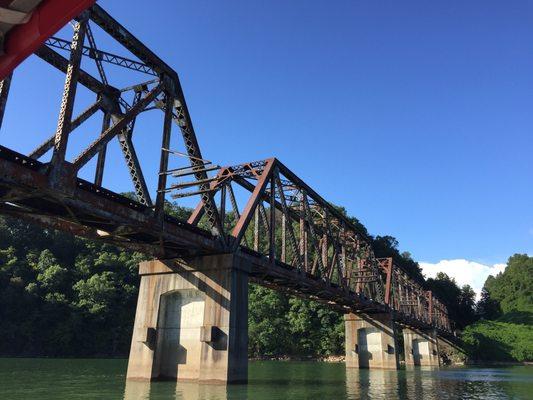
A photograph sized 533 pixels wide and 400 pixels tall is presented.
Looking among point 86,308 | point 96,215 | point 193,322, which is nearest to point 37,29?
point 96,215

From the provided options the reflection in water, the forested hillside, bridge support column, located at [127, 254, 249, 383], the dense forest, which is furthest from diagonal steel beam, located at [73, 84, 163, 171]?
the forested hillside

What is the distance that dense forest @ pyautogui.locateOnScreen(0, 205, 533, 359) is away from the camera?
76062mm

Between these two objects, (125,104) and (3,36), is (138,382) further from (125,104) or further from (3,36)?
(3,36)

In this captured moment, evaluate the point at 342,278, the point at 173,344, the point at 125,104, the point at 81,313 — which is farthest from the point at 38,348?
the point at 125,104

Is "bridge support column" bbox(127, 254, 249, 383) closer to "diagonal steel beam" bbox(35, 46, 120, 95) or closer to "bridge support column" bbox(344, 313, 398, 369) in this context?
"diagonal steel beam" bbox(35, 46, 120, 95)

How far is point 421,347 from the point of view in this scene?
84.6 m

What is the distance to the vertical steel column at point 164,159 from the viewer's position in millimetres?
20934

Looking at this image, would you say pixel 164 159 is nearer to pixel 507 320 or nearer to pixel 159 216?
pixel 159 216

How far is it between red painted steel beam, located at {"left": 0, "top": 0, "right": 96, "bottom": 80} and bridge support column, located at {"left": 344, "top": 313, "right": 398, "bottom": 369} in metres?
56.5

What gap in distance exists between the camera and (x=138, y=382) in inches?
982

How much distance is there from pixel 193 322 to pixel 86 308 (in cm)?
5945

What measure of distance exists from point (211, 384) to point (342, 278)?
25081mm

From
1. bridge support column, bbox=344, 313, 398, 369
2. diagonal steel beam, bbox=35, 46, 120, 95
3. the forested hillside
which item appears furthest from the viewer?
the forested hillside

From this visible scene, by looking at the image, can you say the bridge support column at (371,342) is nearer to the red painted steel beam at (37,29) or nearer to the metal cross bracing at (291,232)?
the metal cross bracing at (291,232)
